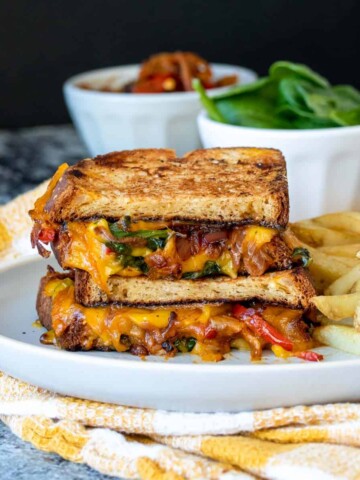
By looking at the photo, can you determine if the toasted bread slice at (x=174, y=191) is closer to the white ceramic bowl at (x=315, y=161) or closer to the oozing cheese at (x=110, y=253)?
the oozing cheese at (x=110, y=253)

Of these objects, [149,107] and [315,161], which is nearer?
[315,161]

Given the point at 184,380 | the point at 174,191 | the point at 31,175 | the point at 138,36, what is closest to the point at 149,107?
the point at 31,175

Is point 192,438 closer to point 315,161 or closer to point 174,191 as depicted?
point 174,191

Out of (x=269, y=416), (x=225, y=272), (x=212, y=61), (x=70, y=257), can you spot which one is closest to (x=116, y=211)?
(x=70, y=257)

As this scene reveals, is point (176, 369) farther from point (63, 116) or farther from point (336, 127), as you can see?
point (63, 116)

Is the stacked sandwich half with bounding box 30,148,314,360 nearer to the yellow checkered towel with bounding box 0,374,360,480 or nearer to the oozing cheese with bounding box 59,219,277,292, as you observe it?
the oozing cheese with bounding box 59,219,277,292

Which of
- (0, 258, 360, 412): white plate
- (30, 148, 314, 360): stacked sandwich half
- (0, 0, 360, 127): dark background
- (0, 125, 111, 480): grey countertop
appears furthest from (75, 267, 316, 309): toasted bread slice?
(0, 0, 360, 127): dark background
